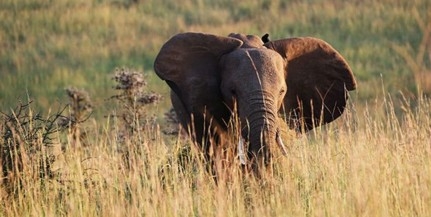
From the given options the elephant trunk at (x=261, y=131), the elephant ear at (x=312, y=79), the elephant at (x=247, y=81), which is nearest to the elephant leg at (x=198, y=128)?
the elephant at (x=247, y=81)

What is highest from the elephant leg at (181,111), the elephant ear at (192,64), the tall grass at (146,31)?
the elephant ear at (192,64)

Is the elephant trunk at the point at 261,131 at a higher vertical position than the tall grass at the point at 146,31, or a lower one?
higher

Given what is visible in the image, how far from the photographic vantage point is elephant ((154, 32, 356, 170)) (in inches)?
413

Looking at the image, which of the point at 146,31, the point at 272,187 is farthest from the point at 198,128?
the point at 146,31

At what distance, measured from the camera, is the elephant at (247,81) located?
10484 mm

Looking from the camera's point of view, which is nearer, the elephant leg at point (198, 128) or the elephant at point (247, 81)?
the elephant at point (247, 81)

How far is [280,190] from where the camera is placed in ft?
30.1

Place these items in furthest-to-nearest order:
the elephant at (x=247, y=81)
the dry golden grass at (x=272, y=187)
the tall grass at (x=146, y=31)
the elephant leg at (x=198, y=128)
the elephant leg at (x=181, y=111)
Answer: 1. the tall grass at (x=146, y=31)
2. the elephant leg at (x=181, y=111)
3. the elephant leg at (x=198, y=128)
4. the elephant at (x=247, y=81)
5. the dry golden grass at (x=272, y=187)

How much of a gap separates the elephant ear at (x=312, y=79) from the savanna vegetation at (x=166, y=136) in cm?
26

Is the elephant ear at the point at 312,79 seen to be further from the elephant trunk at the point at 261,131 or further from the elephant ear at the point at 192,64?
the elephant trunk at the point at 261,131

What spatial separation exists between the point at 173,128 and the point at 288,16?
1823cm

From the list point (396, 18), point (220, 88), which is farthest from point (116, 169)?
point (396, 18)

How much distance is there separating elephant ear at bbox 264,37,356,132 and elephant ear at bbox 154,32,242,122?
0.41m

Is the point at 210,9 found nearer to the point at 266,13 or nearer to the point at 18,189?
the point at 266,13
